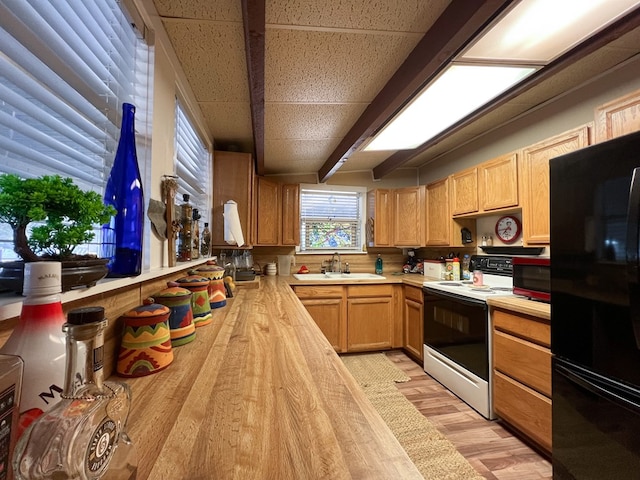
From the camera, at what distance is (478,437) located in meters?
1.76

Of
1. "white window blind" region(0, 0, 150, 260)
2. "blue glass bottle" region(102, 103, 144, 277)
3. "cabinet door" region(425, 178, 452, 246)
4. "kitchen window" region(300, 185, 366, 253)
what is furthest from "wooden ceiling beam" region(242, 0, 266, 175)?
"cabinet door" region(425, 178, 452, 246)

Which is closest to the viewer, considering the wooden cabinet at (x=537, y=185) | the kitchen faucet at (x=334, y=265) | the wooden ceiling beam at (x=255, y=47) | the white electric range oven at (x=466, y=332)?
the wooden ceiling beam at (x=255, y=47)

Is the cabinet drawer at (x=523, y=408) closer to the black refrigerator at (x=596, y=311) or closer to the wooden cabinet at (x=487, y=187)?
the black refrigerator at (x=596, y=311)

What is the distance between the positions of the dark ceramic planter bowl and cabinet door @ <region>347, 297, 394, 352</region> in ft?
8.75

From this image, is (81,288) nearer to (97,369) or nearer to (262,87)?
(97,369)

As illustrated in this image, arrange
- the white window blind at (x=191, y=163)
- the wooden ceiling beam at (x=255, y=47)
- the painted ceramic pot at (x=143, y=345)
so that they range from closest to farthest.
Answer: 1. the painted ceramic pot at (x=143, y=345)
2. the wooden ceiling beam at (x=255, y=47)
3. the white window blind at (x=191, y=163)

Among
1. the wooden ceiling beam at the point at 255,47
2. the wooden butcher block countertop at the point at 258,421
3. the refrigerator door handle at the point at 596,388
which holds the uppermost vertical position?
the wooden ceiling beam at the point at 255,47

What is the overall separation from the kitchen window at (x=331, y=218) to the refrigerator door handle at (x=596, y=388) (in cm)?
262

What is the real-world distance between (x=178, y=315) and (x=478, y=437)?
6.57ft

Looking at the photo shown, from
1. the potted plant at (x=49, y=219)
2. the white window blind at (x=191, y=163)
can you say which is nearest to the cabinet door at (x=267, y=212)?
the white window blind at (x=191, y=163)

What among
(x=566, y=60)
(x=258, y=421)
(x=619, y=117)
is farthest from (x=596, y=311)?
(x=258, y=421)

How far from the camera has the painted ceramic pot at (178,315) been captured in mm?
896

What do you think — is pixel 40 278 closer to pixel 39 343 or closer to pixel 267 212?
pixel 39 343

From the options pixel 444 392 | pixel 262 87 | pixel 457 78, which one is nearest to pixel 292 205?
pixel 262 87
